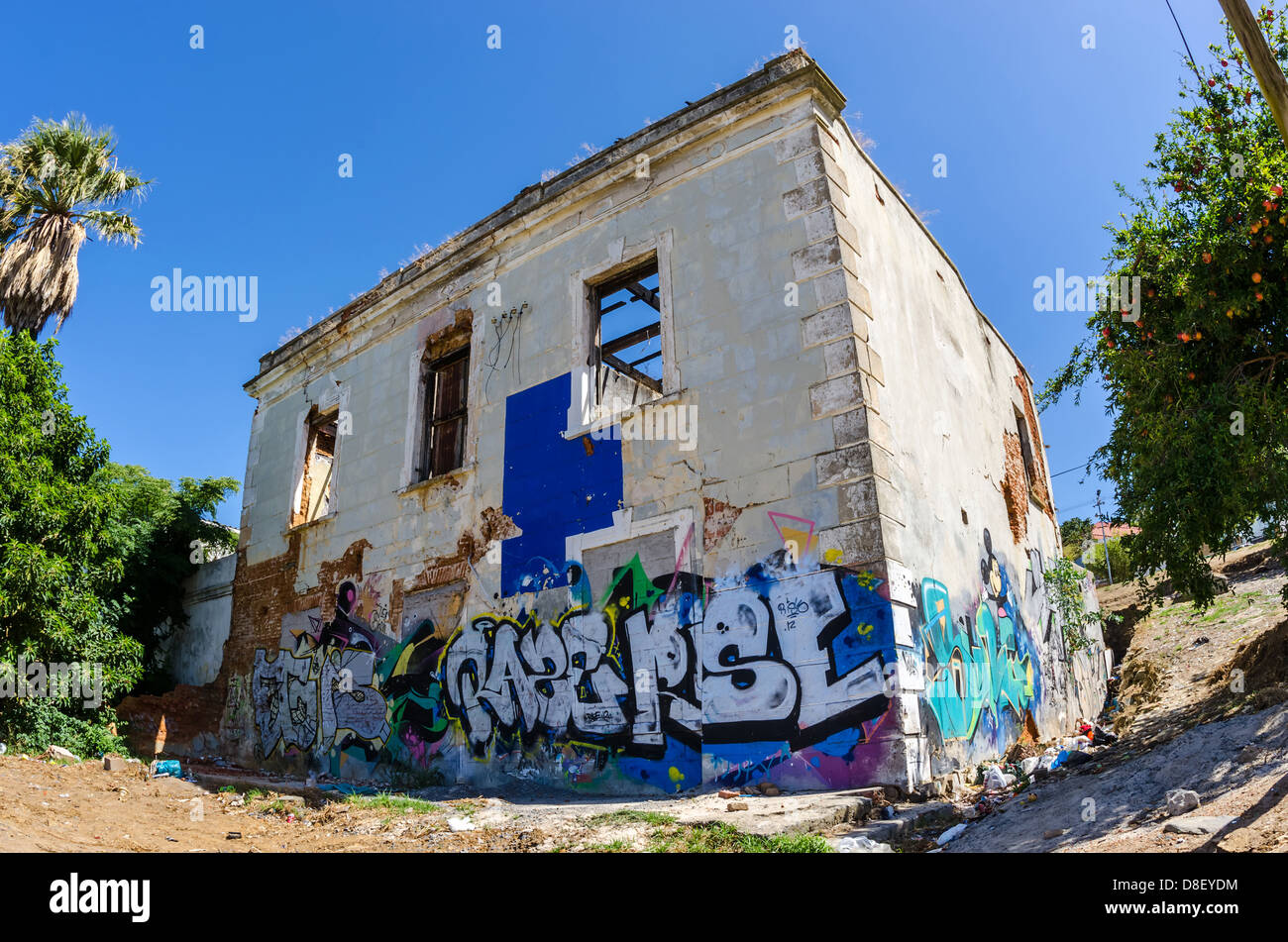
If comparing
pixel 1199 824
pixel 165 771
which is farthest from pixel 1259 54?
pixel 165 771

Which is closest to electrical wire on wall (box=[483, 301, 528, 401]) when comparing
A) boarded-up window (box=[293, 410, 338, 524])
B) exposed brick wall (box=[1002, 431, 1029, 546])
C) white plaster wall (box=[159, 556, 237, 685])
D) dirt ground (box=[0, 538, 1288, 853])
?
boarded-up window (box=[293, 410, 338, 524])

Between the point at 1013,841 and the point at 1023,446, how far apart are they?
9369 millimetres

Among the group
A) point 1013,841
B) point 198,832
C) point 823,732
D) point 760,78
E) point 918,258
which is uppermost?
point 760,78

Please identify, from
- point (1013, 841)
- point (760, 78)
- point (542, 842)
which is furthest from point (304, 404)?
point (1013, 841)

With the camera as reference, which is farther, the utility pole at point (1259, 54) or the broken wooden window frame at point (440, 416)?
the broken wooden window frame at point (440, 416)

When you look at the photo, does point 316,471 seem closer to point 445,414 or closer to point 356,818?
point 445,414

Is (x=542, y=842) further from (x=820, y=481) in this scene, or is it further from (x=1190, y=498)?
Result: (x=1190, y=498)

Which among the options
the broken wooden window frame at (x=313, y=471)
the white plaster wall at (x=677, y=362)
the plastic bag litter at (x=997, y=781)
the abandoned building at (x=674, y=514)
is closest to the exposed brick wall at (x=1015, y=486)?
the abandoned building at (x=674, y=514)

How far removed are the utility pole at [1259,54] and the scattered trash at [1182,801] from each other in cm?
358

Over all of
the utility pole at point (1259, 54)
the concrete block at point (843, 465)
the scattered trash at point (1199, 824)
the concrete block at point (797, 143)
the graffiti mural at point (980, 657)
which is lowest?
the scattered trash at point (1199, 824)

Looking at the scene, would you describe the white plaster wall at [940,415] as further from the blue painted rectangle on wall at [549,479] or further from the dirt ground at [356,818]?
the blue painted rectangle on wall at [549,479]

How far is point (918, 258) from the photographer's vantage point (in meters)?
9.59

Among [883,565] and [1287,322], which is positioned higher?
[1287,322]

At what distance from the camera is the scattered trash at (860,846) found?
477cm
